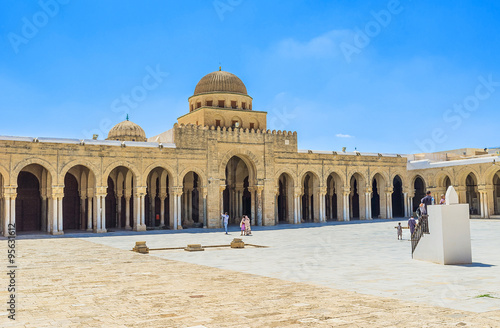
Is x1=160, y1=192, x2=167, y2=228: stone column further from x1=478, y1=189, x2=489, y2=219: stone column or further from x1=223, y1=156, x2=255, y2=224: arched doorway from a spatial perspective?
x1=478, y1=189, x2=489, y2=219: stone column

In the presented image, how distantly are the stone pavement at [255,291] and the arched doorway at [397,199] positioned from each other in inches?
1091

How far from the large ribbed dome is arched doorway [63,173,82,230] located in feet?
34.3

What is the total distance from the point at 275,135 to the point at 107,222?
12.4m

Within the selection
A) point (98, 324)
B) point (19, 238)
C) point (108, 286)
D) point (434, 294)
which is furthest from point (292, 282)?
point (19, 238)

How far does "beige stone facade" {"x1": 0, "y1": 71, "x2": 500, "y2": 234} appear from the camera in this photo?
25469 millimetres

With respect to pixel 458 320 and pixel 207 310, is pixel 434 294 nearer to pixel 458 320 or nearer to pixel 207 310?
pixel 458 320

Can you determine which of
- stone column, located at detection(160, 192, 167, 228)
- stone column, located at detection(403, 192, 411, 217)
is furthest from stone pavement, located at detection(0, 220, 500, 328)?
stone column, located at detection(403, 192, 411, 217)

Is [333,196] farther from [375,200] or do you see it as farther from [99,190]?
[99,190]

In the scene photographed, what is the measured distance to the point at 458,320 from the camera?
18.7 feet

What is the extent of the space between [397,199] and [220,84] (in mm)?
18943

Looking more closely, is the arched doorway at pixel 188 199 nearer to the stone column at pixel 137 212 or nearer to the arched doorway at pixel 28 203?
the stone column at pixel 137 212

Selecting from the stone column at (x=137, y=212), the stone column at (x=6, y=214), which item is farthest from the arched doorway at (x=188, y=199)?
the stone column at (x=6, y=214)

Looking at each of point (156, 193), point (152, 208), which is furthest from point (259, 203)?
point (156, 193)

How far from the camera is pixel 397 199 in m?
41.4
